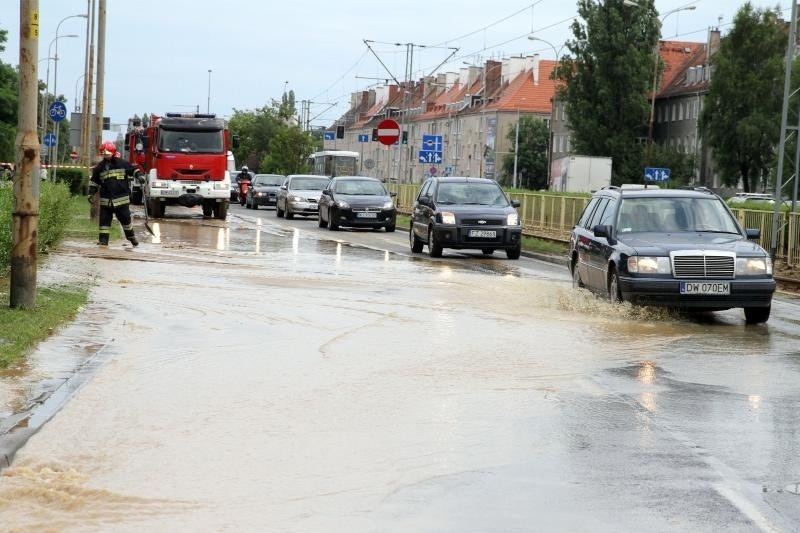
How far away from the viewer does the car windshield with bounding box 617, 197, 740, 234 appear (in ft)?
56.8

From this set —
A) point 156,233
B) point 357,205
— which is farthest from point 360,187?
point 156,233

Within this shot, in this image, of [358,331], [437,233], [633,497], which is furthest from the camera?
[437,233]

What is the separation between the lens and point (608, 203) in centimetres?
1848

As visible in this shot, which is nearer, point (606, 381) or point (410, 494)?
point (410, 494)

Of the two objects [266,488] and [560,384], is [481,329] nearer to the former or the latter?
[560,384]

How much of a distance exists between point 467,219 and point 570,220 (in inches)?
488

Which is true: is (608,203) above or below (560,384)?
above

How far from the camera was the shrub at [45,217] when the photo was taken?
15.3 meters

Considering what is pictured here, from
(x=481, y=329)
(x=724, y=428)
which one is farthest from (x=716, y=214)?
(x=724, y=428)

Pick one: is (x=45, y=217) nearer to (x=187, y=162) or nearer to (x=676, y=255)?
(x=676, y=255)

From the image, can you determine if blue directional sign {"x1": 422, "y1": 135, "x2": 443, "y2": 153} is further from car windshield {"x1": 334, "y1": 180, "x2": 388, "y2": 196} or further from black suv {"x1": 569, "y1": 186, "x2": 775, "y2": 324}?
black suv {"x1": 569, "y1": 186, "x2": 775, "y2": 324}

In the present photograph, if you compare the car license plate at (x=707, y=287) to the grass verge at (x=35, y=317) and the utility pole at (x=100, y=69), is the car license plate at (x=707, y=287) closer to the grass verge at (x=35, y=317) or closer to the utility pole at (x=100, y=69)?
the grass verge at (x=35, y=317)

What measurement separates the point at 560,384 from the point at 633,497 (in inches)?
156

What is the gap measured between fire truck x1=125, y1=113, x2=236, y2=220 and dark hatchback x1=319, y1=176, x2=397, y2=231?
3.54 m
